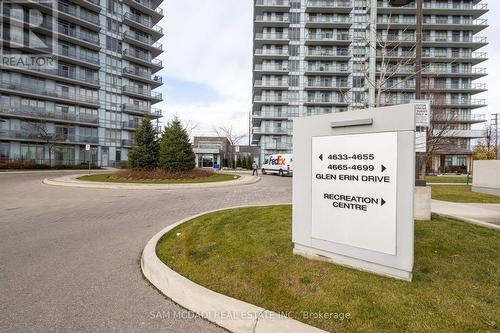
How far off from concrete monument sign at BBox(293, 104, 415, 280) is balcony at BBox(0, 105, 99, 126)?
48.7m

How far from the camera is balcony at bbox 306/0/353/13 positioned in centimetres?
5144

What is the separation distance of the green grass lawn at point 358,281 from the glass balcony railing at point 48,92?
47.9 meters

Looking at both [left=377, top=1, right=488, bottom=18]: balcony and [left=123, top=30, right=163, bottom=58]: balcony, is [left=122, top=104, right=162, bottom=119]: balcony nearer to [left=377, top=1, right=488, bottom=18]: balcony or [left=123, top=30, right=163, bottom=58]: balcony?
[left=123, top=30, right=163, bottom=58]: balcony

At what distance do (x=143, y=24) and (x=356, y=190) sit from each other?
60.2 metres

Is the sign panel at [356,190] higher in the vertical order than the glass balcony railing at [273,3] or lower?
lower

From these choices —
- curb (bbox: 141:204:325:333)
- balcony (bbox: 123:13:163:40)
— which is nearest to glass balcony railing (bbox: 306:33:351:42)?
balcony (bbox: 123:13:163:40)

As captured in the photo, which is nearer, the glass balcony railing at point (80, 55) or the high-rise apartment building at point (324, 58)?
the glass balcony railing at point (80, 55)

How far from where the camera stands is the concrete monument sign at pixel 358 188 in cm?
342

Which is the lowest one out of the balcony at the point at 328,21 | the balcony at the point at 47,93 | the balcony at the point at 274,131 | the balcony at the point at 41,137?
the balcony at the point at 41,137

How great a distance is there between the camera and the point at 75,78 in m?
44.6

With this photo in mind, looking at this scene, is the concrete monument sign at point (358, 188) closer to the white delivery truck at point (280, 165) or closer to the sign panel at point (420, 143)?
the sign panel at point (420, 143)

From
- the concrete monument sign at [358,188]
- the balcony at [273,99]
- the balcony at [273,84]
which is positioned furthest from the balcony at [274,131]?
the concrete monument sign at [358,188]

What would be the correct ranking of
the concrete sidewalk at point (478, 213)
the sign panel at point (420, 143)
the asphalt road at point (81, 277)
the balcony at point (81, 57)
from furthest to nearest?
the balcony at point (81, 57) < the concrete sidewalk at point (478, 213) < the sign panel at point (420, 143) < the asphalt road at point (81, 277)

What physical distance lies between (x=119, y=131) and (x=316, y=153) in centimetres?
5214
